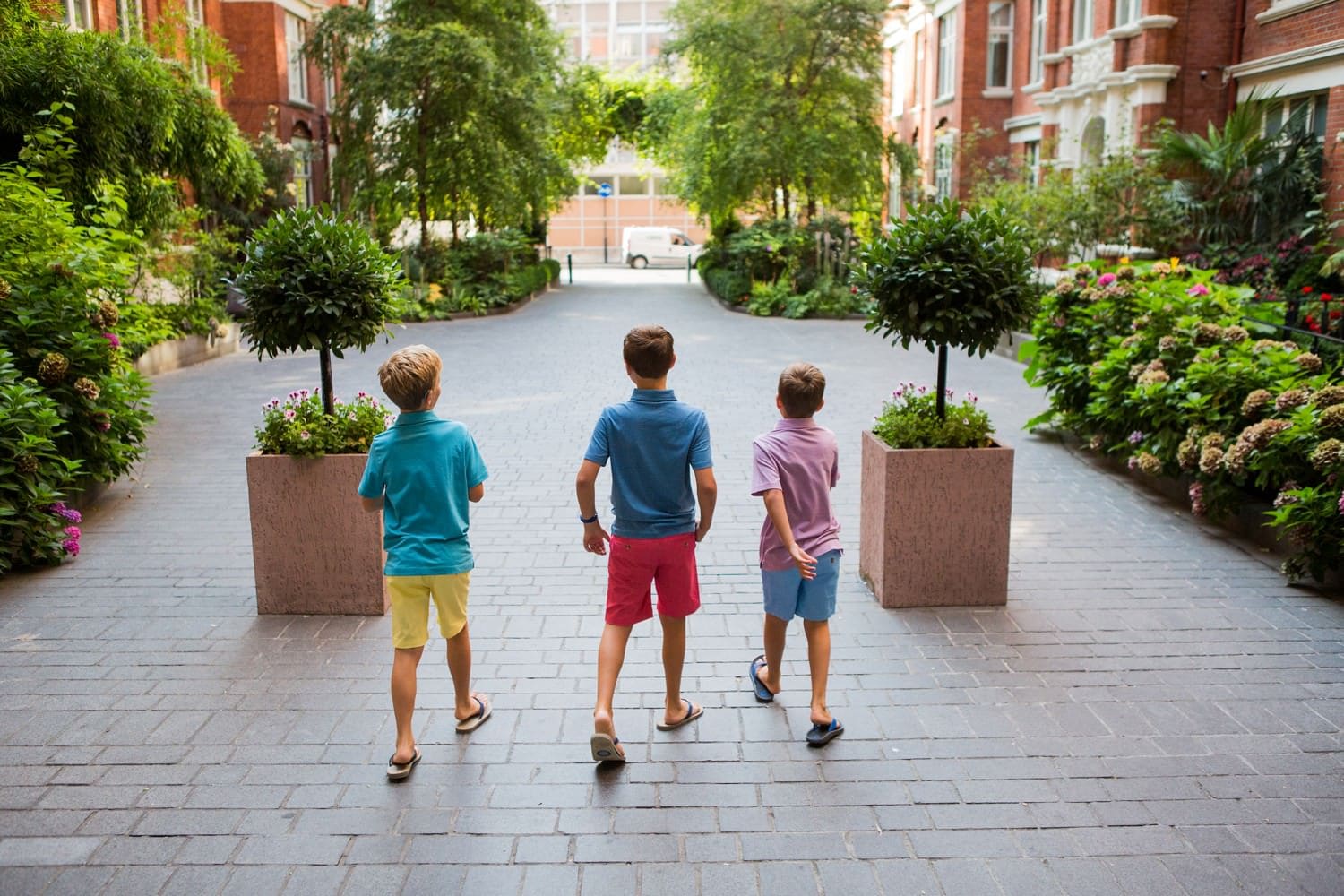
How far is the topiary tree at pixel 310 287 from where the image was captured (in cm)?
582

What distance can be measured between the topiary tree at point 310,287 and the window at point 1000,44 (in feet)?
84.3

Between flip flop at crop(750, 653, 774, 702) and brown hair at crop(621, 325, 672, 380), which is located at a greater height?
brown hair at crop(621, 325, 672, 380)

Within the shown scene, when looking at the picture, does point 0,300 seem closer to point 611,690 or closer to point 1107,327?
point 611,690

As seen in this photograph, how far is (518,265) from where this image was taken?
30250 mm

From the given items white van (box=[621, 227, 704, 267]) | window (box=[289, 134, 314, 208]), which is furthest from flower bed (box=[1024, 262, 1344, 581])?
white van (box=[621, 227, 704, 267])

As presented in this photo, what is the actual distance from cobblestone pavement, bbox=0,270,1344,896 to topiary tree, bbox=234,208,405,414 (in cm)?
144

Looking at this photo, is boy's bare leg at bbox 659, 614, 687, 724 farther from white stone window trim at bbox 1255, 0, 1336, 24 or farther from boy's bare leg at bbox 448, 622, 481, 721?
white stone window trim at bbox 1255, 0, 1336, 24

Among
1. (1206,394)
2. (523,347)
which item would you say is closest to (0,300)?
(1206,394)

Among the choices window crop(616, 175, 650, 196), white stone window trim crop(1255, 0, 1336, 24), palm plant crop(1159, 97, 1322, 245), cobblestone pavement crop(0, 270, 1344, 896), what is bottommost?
cobblestone pavement crop(0, 270, 1344, 896)

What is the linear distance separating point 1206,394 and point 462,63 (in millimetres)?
18393

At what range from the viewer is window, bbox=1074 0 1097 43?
2150 centimetres

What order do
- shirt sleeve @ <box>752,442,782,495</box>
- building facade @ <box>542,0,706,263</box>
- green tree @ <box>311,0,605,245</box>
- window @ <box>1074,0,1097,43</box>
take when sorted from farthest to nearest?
building facade @ <box>542,0,706,263</box> → green tree @ <box>311,0,605,245</box> → window @ <box>1074,0,1097,43</box> → shirt sleeve @ <box>752,442,782,495</box>

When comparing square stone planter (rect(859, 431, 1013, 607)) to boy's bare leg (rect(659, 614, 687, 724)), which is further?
square stone planter (rect(859, 431, 1013, 607))

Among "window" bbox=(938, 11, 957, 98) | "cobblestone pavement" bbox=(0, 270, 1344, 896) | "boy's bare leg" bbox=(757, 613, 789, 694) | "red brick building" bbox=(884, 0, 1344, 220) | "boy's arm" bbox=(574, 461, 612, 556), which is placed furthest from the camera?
"window" bbox=(938, 11, 957, 98)
